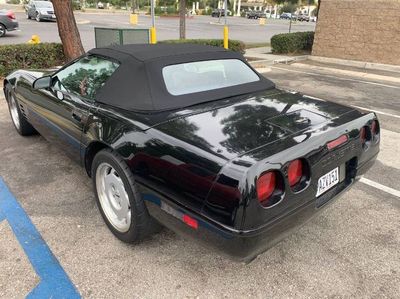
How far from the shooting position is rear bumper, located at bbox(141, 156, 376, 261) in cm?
194

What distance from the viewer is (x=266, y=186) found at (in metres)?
2.02

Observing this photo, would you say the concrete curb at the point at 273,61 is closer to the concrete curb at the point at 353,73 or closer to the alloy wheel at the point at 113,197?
the concrete curb at the point at 353,73

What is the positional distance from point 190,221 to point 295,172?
0.70m

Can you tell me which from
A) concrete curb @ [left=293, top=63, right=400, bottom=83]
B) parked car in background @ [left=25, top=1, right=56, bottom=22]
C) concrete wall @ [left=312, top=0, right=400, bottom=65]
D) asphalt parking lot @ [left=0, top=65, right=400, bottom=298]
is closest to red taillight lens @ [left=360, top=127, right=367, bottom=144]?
asphalt parking lot @ [left=0, top=65, right=400, bottom=298]

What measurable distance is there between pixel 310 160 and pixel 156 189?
980 mm

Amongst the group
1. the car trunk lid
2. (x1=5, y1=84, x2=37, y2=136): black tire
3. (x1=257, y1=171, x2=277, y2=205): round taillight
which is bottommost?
(x1=5, y1=84, x2=37, y2=136): black tire

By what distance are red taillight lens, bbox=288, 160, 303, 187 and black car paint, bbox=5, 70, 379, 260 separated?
0.05m

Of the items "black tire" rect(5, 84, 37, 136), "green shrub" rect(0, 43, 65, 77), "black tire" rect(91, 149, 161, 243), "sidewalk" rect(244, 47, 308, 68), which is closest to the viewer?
"black tire" rect(91, 149, 161, 243)

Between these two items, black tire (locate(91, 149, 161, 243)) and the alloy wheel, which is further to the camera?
the alloy wheel

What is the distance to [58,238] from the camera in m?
2.86

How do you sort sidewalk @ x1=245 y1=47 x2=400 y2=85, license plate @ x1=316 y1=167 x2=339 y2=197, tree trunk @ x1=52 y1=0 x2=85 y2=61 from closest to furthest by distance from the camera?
license plate @ x1=316 y1=167 x2=339 y2=197 → tree trunk @ x1=52 y1=0 x2=85 y2=61 → sidewalk @ x1=245 y1=47 x2=400 y2=85

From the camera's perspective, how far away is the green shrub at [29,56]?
873 centimetres

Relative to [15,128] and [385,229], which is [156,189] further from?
[15,128]

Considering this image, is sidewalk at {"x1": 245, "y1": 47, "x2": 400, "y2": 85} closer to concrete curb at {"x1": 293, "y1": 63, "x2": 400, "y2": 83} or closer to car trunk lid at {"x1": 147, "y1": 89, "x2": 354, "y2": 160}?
concrete curb at {"x1": 293, "y1": 63, "x2": 400, "y2": 83}
